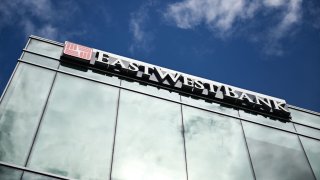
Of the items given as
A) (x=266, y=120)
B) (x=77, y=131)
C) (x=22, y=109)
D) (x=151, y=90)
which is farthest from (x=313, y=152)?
(x=22, y=109)

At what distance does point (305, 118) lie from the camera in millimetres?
17203

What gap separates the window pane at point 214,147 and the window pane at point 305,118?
12.0 feet

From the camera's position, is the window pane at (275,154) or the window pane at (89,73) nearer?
the window pane at (275,154)

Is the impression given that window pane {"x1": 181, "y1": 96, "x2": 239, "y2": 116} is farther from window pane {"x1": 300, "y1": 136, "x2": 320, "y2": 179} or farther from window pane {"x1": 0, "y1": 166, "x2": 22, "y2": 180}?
window pane {"x1": 0, "y1": 166, "x2": 22, "y2": 180}

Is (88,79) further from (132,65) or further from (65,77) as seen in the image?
(132,65)

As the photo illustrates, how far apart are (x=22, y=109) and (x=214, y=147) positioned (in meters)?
7.17

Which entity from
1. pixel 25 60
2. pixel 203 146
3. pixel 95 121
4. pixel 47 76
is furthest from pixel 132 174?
pixel 25 60

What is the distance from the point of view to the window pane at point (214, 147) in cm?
1268

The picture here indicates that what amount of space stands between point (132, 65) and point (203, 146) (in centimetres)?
484

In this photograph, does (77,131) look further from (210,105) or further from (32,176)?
(210,105)

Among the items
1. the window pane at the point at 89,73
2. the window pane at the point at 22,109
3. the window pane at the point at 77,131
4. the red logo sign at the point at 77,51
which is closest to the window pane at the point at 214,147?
the window pane at the point at 77,131

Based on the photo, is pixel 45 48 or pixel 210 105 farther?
pixel 210 105

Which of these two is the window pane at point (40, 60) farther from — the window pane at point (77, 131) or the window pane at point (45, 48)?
the window pane at point (77, 131)

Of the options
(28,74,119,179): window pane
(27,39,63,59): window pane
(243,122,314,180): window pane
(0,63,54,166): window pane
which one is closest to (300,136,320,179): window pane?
(243,122,314,180): window pane
